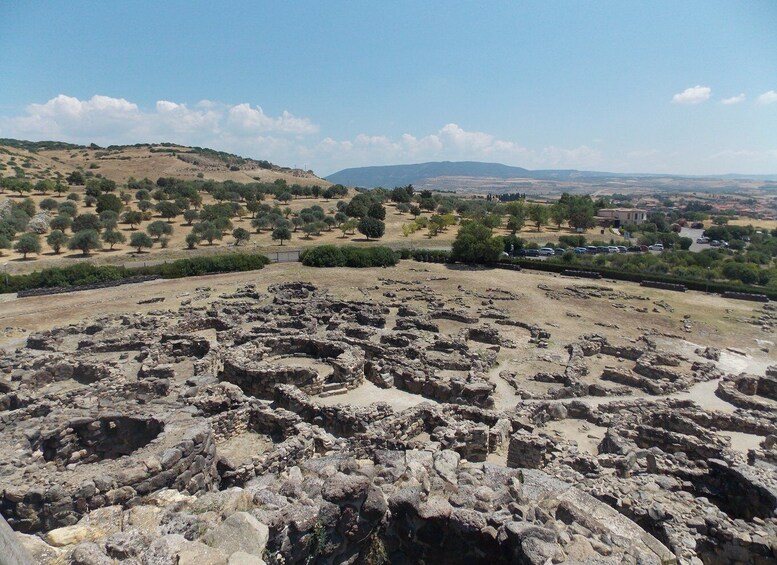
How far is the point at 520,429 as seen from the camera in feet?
54.7

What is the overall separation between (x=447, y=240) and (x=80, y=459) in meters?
65.9

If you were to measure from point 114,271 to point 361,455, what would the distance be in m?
38.9

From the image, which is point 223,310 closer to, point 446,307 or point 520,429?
point 446,307

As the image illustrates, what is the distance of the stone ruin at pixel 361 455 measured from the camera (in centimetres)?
849

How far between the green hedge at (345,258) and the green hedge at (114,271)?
16.5ft

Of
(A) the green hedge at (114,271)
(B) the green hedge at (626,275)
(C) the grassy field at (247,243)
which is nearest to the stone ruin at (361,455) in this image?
(A) the green hedge at (114,271)

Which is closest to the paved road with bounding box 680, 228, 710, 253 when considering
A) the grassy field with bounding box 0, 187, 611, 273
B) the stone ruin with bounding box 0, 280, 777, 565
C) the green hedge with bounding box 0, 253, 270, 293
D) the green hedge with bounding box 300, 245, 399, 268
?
the grassy field with bounding box 0, 187, 611, 273

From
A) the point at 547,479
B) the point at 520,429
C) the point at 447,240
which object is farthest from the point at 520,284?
the point at 547,479

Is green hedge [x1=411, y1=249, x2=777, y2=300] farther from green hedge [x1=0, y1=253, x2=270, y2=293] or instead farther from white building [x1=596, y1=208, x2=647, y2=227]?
white building [x1=596, y1=208, x2=647, y2=227]

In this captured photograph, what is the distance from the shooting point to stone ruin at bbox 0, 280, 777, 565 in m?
8.49

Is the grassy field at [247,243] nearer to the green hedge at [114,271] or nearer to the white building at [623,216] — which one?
the green hedge at [114,271]

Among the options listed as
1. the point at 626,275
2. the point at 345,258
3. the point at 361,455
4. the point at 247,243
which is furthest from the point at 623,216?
the point at 361,455

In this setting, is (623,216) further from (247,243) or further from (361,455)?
(361,455)

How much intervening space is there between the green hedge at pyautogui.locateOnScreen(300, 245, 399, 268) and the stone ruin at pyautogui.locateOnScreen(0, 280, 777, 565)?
2511 centimetres
